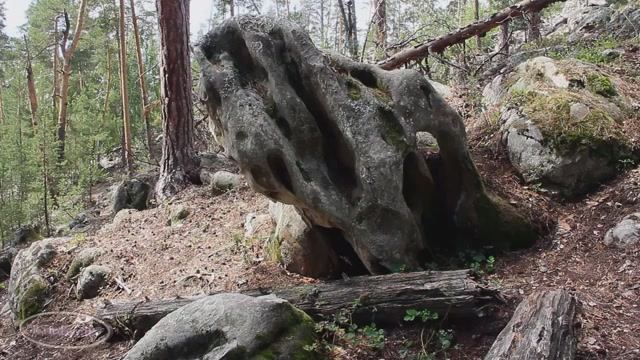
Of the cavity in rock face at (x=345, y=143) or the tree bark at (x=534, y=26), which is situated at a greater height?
the tree bark at (x=534, y=26)

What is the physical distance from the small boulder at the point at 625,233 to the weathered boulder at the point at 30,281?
7.04 metres

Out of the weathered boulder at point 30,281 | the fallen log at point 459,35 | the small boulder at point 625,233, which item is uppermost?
the fallen log at point 459,35

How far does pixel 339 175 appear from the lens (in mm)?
4895

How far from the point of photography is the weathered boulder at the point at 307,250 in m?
5.11

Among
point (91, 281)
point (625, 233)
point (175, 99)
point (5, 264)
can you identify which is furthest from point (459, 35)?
point (5, 264)

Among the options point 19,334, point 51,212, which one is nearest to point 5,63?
point 51,212

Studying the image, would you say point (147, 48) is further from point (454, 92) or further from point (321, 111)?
point (321, 111)

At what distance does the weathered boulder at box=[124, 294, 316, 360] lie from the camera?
3531 millimetres

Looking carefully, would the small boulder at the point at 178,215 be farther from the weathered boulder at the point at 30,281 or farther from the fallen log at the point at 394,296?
the fallen log at the point at 394,296

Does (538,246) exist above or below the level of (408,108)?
below

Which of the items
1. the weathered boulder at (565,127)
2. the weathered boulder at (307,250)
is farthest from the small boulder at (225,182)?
the weathered boulder at (565,127)

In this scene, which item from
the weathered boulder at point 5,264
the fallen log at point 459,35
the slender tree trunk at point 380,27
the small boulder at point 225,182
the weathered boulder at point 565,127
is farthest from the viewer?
the weathered boulder at point 5,264

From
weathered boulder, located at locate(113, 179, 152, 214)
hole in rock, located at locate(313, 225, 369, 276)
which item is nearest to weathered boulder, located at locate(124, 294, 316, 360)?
hole in rock, located at locate(313, 225, 369, 276)

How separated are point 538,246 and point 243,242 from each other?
355 cm
